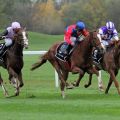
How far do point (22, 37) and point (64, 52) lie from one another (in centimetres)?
133

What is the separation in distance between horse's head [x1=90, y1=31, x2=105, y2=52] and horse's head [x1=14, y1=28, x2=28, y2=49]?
1.72 metres

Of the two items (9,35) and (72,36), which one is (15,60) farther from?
(72,36)

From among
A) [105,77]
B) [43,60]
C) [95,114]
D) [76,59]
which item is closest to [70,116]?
[95,114]

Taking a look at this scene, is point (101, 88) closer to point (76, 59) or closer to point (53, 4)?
point (76, 59)

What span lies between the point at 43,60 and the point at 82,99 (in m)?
3.13

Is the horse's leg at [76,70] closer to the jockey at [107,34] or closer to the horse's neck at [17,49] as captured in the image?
the horse's neck at [17,49]

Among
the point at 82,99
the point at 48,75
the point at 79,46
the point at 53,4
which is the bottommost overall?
the point at 53,4

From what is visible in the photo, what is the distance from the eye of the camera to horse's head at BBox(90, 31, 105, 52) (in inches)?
606

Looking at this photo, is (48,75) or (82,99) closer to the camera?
(82,99)

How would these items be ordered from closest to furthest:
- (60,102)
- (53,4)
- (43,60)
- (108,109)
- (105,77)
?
(108,109)
(60,102)
(43,60)
(105,77)
(53,4)

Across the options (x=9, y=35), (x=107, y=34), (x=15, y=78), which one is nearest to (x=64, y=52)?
(x=15, y=78)

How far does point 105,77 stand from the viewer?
24.5 m

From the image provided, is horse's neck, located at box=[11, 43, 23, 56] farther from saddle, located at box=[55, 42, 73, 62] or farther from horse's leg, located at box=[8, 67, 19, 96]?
saddle, located at box=[55, 42, 73, 62]

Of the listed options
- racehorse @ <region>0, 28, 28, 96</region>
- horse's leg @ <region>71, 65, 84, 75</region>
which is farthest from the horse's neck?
horse's leg @ <region>71, 65, 84, 75</region>
